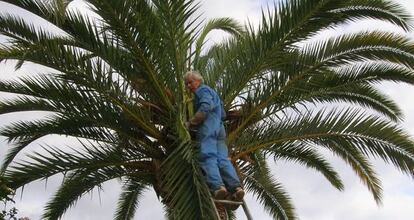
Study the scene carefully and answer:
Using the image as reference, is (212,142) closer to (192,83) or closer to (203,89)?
(203,89)

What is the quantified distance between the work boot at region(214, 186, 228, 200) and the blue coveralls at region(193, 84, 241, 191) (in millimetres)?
46

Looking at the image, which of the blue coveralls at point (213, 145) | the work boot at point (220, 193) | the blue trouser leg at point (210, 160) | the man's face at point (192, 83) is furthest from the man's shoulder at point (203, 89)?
the work boot at point (220, 193)

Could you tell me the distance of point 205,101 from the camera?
289 inches

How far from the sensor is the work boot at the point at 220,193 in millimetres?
6777

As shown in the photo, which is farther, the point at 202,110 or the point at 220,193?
the point at 202,110

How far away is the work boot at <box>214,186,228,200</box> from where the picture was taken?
6.78m

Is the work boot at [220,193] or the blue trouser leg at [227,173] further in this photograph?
the blue trouser leg at [227,173]

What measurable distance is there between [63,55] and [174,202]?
207 cm

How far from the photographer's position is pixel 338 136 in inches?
346

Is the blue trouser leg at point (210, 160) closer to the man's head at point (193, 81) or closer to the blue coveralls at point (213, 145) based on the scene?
the blue coveralls at point (213, 145)

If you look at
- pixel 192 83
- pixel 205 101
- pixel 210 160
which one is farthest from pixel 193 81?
pixel 210 160

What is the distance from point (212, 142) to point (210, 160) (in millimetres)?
295

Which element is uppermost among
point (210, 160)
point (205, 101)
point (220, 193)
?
point (205, 101)

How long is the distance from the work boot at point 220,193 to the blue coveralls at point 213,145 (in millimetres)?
46
